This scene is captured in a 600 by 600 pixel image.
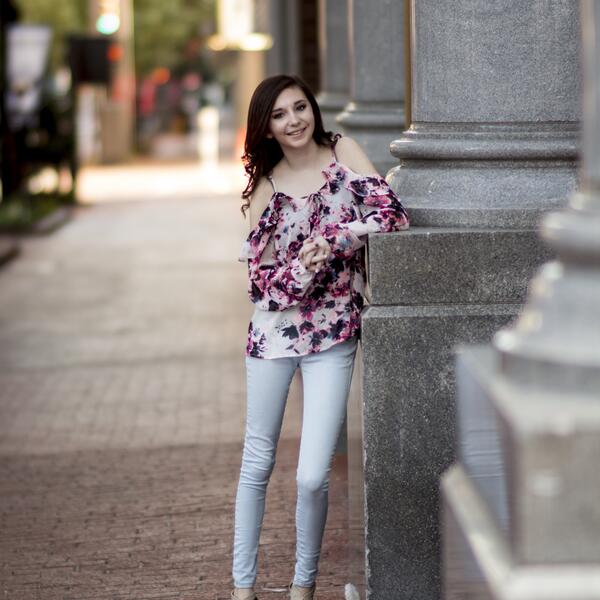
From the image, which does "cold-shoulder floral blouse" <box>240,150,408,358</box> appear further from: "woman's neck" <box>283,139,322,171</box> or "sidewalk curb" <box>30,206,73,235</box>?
"sidewalk curb" <box>30,206,73,235</box>

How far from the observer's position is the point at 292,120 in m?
4.27

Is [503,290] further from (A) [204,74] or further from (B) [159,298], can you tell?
(A) [204,74]

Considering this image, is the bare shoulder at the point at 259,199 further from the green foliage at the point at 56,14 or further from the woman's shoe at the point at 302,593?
the green foliage at the point at 56,14

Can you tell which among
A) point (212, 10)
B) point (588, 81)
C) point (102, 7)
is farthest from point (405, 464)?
point (212, 10)

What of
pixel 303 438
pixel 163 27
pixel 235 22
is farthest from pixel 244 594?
pixel 163 27

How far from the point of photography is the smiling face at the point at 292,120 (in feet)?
14.0

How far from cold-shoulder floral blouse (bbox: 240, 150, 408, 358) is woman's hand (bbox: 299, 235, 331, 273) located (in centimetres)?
11

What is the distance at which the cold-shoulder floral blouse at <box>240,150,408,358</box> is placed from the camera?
13.7ft

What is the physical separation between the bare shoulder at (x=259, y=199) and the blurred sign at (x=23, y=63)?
20.8 meters

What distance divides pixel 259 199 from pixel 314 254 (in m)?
0.37

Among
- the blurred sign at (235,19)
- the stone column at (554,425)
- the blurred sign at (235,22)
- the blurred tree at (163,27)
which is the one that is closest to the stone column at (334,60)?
the stone column at (554,425)

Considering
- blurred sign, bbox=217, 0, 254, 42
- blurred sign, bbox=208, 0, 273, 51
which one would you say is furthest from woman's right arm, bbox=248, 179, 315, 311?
blurred sign, bbox=217, 0, 254, 42

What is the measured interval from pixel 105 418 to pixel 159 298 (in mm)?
5560

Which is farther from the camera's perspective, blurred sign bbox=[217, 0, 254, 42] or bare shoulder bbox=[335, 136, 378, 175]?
blurred sign bbox=[217, 0, 254, 42]
